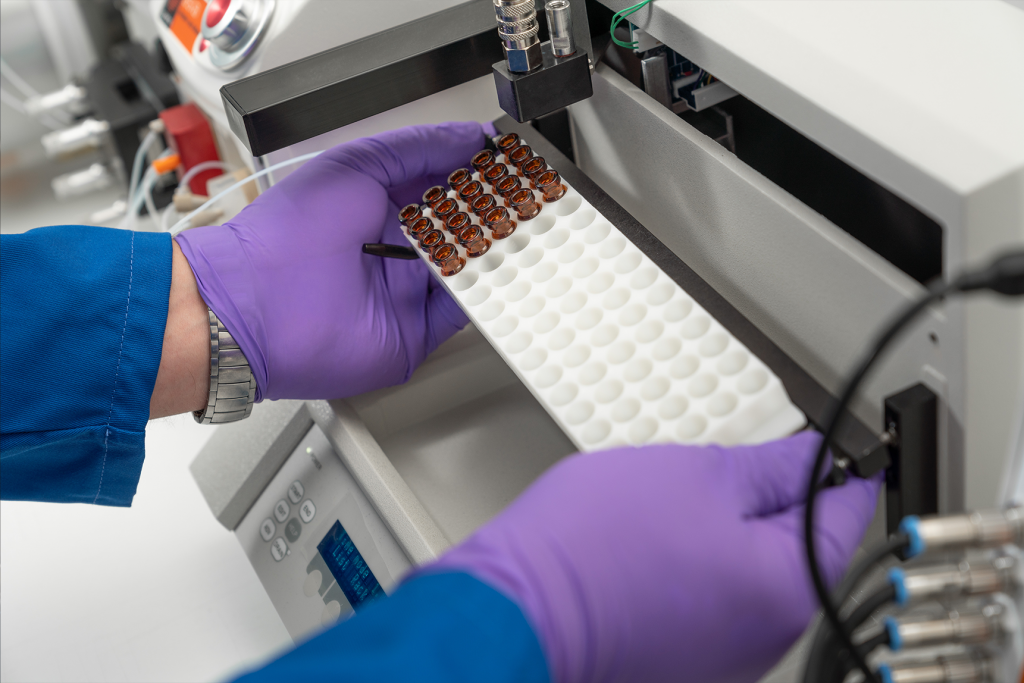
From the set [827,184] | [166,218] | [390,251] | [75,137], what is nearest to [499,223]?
[390,251]

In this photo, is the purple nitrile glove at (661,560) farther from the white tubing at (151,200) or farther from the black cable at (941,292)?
the white tubing at (151,200)

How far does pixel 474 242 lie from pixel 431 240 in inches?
1.9

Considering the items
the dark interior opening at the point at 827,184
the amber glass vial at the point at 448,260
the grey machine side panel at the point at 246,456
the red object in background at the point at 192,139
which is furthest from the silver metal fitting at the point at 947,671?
the red object in background at the point at 192,139

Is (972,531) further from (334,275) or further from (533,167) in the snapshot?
(334,275)

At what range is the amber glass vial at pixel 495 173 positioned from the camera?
3.12ft

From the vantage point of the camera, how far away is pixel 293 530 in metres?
1.08

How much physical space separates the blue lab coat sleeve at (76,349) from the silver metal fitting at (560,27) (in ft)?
1.57

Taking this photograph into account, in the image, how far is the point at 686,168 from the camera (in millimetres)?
891

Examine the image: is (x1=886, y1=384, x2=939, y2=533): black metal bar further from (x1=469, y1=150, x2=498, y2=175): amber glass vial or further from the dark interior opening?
(x1=469, y1=150, x2=498, y2=175): amber glass vial

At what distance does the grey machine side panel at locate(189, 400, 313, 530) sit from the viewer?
1115mm

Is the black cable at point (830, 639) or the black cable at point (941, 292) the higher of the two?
the black cable at point (941, 292)

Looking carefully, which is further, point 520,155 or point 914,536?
point 520,155

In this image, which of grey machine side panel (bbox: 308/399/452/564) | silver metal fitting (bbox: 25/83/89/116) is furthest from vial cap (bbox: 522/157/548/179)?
silver metal fitting (bbox: 25/83/89/116)

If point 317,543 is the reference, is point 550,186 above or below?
above
